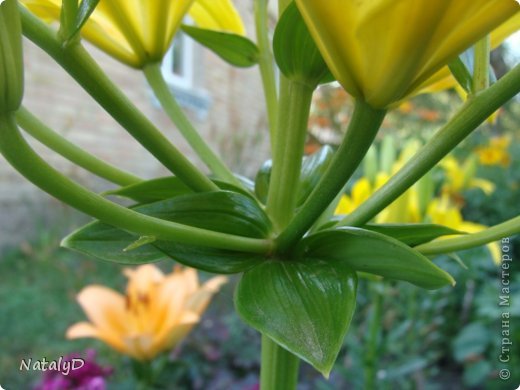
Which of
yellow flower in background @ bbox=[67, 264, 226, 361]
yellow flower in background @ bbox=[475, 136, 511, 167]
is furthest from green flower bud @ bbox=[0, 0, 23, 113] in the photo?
yellow flower in background @ bbox=[475, 136, 511, 167]

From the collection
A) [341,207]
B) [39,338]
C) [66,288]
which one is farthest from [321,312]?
[66,288]

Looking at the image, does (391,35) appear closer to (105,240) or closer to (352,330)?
(105,240)

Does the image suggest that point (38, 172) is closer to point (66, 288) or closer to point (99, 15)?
point (99, 15)

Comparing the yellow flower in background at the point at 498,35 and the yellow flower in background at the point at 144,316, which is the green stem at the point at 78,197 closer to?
the yellow flower in background at the point at 498,35

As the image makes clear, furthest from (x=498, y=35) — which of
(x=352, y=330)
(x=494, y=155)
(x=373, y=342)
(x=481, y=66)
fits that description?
(x=494, y=155)

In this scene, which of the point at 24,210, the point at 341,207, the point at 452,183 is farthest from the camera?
the point at 24,210

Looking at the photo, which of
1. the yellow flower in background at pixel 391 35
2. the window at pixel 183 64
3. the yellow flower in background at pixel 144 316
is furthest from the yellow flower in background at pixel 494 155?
the yellow flower in background at pixel 391 35
